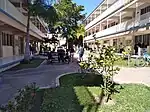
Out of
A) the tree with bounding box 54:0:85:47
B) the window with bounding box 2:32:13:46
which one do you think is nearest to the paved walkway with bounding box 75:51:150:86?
the window with bounding box 2:32:13:46

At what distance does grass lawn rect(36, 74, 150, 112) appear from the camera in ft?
23.3

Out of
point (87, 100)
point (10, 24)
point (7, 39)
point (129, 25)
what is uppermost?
point (129, 25)

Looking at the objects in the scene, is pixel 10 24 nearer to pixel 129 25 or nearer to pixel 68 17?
pixel 129 25

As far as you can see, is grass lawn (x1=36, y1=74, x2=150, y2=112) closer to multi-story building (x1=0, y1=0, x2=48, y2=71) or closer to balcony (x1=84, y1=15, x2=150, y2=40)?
multi-story building (x1=0, y1=0, x2=48, y2=71)

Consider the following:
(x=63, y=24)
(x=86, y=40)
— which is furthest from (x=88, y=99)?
(x=86, y=40)

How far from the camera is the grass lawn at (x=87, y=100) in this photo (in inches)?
280

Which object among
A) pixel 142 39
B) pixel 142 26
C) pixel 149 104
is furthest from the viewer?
pixel 142 39

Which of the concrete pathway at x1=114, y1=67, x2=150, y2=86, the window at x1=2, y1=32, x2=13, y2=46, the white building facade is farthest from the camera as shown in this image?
the window at x1=2, y1=32, x2=13, y2=46

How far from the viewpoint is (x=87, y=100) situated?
805 cm

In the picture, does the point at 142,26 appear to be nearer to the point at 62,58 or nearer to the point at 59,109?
the point at 62,58

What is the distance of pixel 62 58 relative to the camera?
81.0ft

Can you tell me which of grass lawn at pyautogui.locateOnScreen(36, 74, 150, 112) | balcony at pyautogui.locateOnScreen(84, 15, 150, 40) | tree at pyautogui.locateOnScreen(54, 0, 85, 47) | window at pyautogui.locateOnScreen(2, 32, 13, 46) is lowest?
grass lawn at pyautogui.locateOnScreen(36, 74, 150, 112)

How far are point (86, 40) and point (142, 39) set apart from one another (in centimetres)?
3705

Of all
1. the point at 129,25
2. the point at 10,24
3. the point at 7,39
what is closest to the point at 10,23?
the point at 10,24
